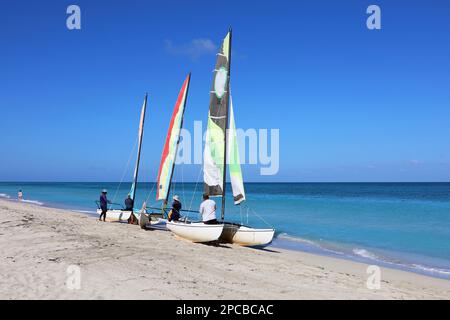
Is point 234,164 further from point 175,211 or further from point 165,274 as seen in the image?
point 165,274

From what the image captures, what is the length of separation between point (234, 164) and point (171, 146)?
18.1 feet

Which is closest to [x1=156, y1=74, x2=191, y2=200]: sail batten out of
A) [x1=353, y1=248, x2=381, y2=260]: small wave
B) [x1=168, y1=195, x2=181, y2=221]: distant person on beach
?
[x1=168, y1=195, x2=181, y2=221]: distant person on beach

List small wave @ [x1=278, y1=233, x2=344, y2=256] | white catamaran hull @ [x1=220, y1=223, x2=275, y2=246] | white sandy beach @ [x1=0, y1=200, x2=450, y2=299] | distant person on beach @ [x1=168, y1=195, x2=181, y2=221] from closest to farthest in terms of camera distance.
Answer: white sandy beach @ [x1=0, y1=200, x2=450, y2=299] → white catamaran hull @ [x1=220, y1=223, x2=275, y2=246] → distant person on beach @ [x1=168, y1=195, x2=181, y2=221] → small wave @ [x1=278, y1=233, x2=344, y2=256]

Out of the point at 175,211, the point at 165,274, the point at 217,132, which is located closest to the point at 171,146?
the point at 175,211

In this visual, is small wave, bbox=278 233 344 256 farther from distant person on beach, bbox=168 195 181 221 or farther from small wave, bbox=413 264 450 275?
distant person on beach, bbox=168 195 181 221

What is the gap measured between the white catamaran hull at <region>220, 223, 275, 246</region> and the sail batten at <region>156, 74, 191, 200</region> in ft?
19.0

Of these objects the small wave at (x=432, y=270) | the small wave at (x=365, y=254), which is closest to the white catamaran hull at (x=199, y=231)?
the small wave at (x=365, y=254)

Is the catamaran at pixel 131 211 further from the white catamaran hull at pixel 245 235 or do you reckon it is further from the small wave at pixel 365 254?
the small wave at pixel 365 254

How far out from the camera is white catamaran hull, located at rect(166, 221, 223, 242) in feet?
39.7

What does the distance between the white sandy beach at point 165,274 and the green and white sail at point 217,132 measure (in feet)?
7.92

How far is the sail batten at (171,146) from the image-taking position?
60.0 feet
